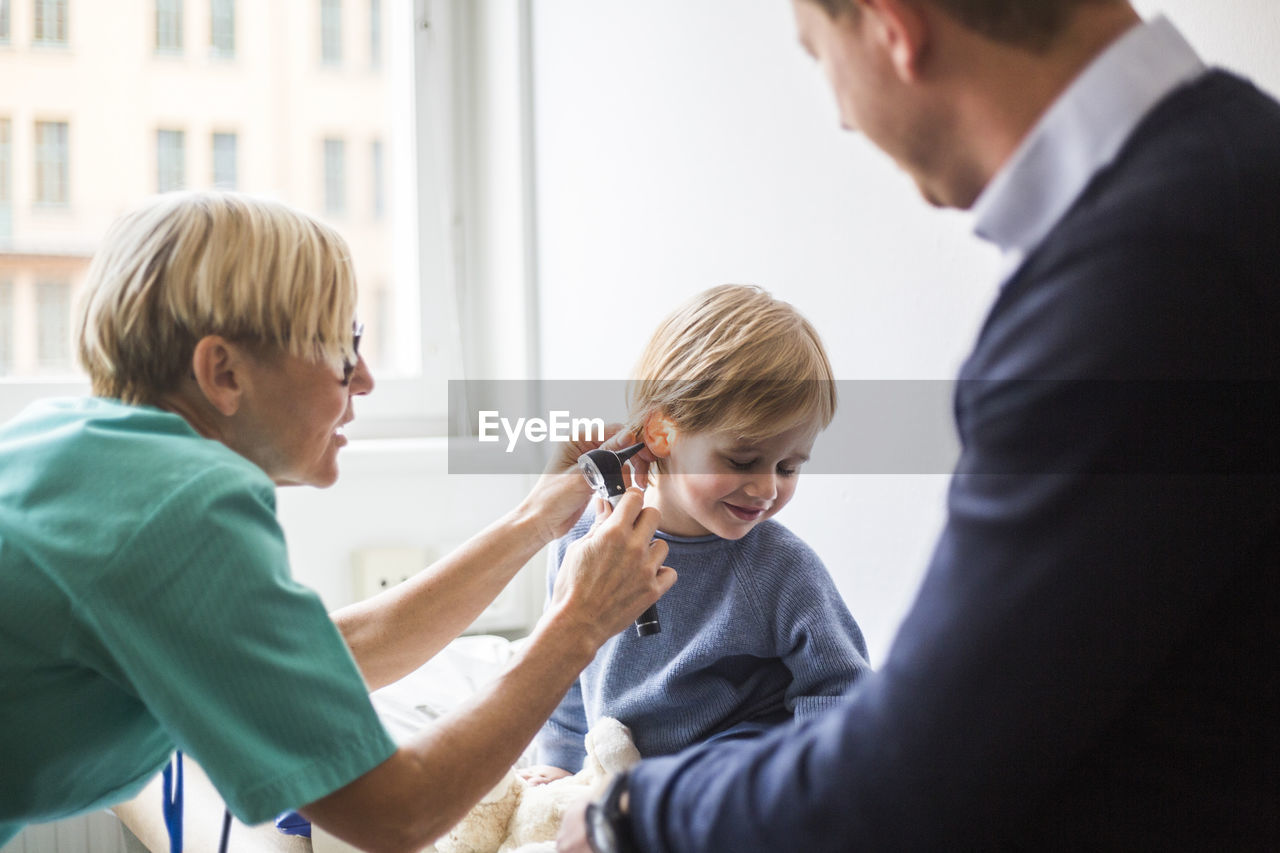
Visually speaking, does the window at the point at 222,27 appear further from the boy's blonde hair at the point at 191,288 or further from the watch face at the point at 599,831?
the watch face at the point at 599,831

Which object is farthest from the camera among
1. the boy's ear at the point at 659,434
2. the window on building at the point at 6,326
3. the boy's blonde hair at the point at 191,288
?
the window on building at the point at 6,326

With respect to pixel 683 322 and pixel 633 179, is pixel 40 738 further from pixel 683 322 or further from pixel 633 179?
pixel 633 179

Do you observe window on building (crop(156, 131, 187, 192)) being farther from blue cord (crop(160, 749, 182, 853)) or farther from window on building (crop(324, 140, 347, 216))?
blue cord (crop(160, 749, 182, 853))

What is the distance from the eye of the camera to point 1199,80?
603 mm

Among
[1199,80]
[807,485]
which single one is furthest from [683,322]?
[1199,80]

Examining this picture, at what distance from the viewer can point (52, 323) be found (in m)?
2.16

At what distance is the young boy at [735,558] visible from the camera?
127cm

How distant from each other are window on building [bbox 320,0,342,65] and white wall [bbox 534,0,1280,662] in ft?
1.69

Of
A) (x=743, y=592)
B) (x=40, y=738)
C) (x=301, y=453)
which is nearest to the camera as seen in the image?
(x=40, y=738)

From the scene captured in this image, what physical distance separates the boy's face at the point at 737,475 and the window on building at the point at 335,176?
4.69 feet

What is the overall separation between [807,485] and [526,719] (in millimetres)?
696

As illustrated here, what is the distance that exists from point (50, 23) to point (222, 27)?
33 cm

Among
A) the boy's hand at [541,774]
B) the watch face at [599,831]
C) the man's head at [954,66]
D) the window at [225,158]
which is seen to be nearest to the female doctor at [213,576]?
the watch face at [599,831]

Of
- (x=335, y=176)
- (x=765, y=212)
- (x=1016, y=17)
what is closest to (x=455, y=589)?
(x=765, y=212)
